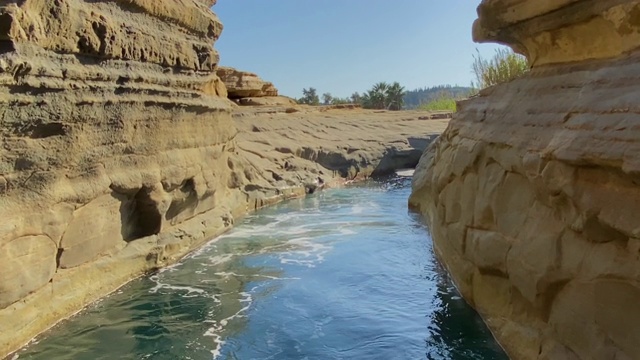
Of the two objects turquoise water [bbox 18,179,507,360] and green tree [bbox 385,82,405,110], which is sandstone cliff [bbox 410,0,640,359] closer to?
turquoise water [bbox 18,179,507,360]

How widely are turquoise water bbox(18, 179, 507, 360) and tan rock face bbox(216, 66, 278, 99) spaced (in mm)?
11977

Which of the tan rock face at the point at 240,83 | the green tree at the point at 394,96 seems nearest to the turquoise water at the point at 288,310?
the tan rock face at the point at 240,83

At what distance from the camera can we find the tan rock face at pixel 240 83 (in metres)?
19.5

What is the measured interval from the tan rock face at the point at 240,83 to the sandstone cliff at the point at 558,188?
15133 mm

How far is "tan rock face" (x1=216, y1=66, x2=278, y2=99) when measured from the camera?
64.0 feet

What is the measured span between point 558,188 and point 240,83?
17362 millimetres

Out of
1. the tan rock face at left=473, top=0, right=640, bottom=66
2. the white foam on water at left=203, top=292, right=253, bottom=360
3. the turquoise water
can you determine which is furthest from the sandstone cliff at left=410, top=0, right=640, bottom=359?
the white foam on water at left=203, top=292, right=253, bottom=360

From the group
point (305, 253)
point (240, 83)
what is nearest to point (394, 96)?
point (240, 83)

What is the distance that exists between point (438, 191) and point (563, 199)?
128 inches

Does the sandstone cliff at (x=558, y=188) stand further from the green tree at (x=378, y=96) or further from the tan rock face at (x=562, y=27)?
the green tree at (x=378, y=96)

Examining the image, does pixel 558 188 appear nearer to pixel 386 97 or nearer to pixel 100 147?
pixel 100 147

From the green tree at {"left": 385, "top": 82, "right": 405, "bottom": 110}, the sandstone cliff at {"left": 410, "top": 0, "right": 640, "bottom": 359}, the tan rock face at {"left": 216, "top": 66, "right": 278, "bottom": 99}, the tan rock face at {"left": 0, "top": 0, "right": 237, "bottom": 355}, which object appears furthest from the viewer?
the green tree at {"left": 385, "top": 82, "right": 405, "bottom": 110}

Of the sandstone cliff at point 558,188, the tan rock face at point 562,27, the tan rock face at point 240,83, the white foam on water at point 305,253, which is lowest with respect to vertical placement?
the white foam on water at point 305,253

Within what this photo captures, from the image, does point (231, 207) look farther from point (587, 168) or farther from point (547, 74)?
point (587, 168)
